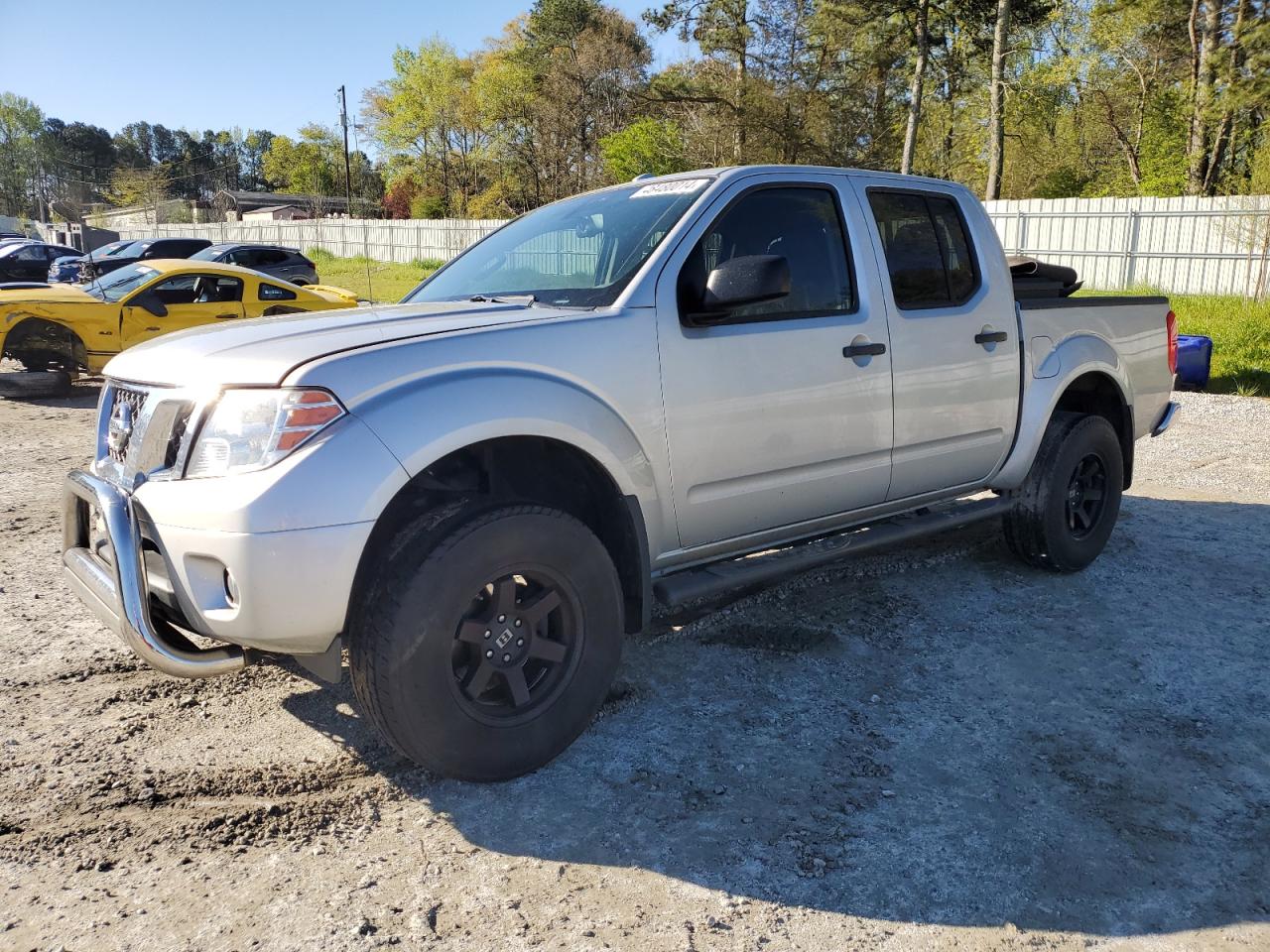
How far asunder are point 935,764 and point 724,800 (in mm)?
761

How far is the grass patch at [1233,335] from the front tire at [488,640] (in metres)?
10.8

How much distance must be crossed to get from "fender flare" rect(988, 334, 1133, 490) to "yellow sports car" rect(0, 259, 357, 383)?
8898 mm

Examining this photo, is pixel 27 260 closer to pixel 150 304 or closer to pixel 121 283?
pixel 121 283

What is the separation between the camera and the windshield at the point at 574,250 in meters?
3.58

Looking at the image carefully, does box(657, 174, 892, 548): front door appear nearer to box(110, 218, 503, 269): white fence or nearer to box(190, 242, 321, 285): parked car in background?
box(190, 242, 321, 285): parked car in background

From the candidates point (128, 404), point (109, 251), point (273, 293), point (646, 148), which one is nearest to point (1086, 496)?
point (128, 404)

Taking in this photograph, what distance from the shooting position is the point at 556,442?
10.5 ft

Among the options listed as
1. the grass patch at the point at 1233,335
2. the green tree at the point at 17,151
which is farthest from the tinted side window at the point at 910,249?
the green tree at the point at 17,151

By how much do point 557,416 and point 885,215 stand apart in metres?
2.10

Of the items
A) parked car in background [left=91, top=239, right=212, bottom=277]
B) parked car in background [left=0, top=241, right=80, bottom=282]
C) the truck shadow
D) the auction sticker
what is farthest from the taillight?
parked car in background [left=0, top=241, right=80, bottom=282]

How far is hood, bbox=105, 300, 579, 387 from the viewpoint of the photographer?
281 centimetres

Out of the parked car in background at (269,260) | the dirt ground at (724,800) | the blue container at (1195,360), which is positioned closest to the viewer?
the dirt ground at (724,800)

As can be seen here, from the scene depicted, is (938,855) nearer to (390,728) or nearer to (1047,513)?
(390,728)

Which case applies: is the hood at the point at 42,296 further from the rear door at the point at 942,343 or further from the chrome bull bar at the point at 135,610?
the rear door at the point at 942,343
